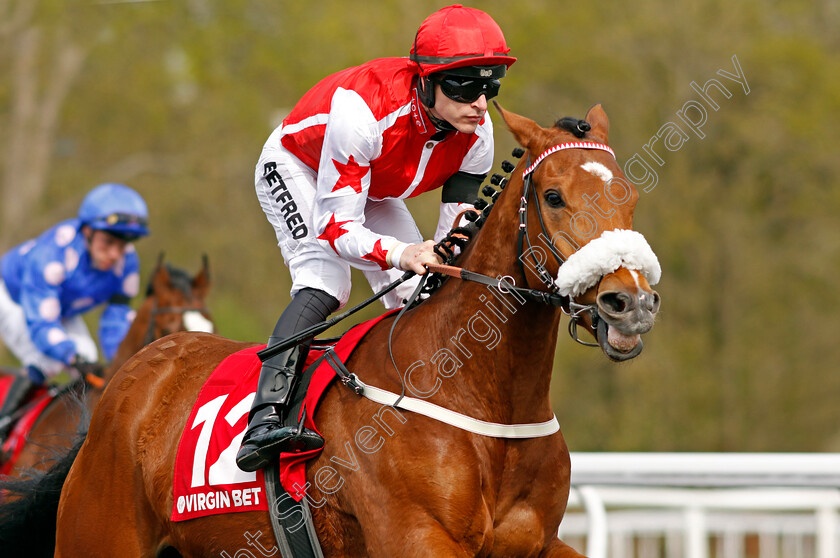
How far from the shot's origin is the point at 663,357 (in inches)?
534

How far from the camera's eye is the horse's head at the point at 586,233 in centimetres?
279

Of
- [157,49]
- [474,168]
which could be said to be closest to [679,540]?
[474,168]

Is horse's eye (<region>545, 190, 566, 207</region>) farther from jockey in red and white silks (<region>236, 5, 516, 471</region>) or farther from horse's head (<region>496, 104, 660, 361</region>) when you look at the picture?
jockey in red and white silks (<region>236, 5, 516, 471</region>)

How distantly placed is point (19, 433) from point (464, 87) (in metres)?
4.82

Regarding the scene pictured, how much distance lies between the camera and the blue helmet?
24.0 feet

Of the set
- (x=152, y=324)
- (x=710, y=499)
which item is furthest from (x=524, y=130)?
(x=152, y=324)

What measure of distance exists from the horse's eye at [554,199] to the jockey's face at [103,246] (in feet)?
16.7

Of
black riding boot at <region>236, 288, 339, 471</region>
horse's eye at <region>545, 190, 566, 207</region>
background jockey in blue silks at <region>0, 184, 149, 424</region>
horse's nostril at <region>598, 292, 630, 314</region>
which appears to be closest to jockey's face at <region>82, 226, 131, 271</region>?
background jockey in blue silks at <region>0, 184, 149, 424</region>

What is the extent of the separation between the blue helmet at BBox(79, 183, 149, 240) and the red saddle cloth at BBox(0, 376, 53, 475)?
1271mm

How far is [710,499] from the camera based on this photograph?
18.8ft

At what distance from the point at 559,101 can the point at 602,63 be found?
768 millimetres

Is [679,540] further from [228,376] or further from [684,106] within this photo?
[684,106]

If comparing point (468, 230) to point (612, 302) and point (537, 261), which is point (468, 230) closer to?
point (537, 261)

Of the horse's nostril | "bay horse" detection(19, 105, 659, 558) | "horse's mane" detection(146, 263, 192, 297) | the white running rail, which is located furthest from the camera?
"horse's mane" detection(146, 263, 192, 297)
